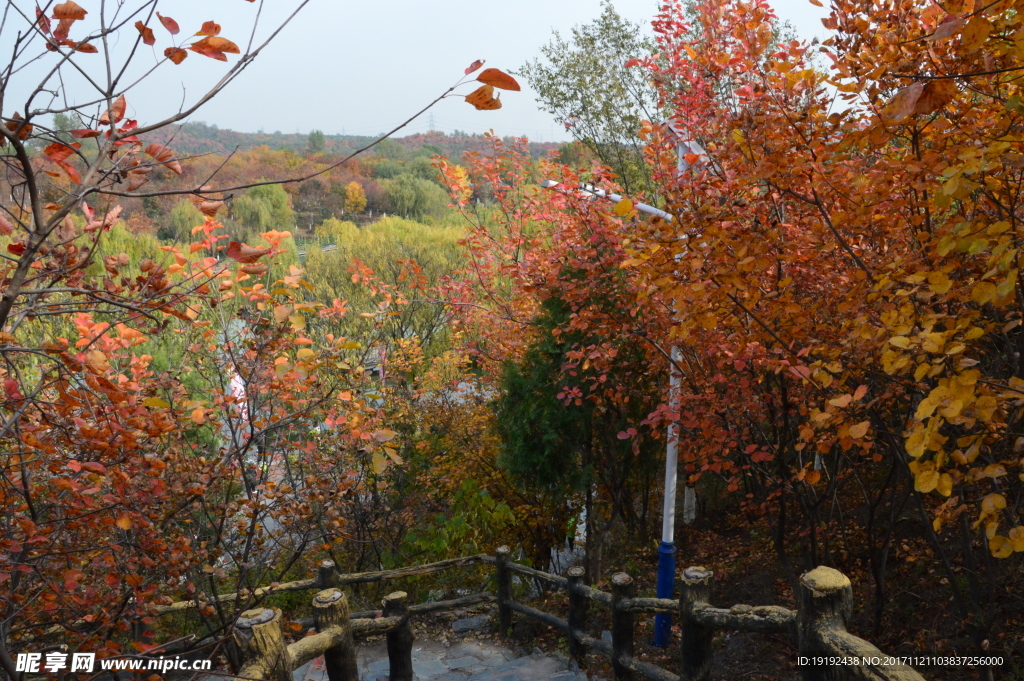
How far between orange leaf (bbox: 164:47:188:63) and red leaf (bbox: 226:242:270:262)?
0.55 meters

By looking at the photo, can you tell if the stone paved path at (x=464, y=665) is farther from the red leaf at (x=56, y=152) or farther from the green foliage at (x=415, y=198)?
the green foliage at (x=415, y=198)

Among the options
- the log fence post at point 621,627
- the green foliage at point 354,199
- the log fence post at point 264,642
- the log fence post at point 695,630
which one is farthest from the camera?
the green foliage at point 354,199

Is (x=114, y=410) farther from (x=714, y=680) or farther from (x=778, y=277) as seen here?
(x=714, y=680)

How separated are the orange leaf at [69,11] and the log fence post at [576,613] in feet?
15.6

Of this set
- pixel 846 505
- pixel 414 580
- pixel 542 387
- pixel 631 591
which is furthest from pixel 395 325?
pixel 631 591

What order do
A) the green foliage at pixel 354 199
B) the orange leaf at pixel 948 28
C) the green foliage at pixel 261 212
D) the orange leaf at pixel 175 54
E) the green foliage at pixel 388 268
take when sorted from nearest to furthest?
1. the orange leaf at pixel 948 28
2. the orange leaf at pixel 175 54
3. the green foliage at pixel 388 268
4. the green foliage at pixel 261 212
5. the green foliage at pixel 354 199

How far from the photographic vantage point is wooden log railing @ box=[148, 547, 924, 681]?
286 centimetres

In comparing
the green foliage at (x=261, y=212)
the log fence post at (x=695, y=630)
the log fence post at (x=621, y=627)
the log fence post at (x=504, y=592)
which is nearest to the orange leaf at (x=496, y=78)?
the log fence post at (x=695, y=630)

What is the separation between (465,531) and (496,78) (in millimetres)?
7199

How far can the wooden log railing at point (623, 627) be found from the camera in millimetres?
2855

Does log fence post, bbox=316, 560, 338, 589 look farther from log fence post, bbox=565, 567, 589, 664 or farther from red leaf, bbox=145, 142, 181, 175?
red leaf, bbox=145, 142, 181, 175

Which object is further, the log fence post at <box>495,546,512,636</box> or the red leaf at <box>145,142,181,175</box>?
the log fence post at <box>495,546,512,636</box>

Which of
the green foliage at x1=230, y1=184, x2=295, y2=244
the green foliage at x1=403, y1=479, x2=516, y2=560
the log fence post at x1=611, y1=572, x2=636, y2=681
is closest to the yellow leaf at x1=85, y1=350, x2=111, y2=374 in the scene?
the log fence post at x1=611, y1=572, x2=636, y2=681

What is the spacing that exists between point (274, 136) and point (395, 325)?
76793 millimetres
